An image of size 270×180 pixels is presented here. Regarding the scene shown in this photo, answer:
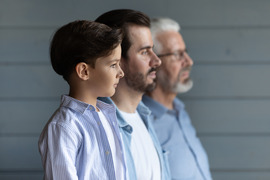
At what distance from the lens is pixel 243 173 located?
7.55 ft

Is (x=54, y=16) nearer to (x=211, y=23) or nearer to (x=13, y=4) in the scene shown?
(x=13, y=4)

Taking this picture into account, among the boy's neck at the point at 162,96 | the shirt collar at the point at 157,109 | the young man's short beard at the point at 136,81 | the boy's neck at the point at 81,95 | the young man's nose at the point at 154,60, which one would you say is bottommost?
the shirt collar at the point at 157,109

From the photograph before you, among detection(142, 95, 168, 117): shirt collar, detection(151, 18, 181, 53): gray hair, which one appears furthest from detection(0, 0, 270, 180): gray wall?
detection(142, 95, 168, 117): shirt collar

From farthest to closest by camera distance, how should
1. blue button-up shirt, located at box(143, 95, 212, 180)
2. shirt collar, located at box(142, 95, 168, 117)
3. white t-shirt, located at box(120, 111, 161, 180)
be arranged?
shirt collar, located at box(142, 95, 168, 117) → blue button-up shirt, located at box(143, 95, 212, 180) → white t-shirt, located at box(120, 111, 161, 180)

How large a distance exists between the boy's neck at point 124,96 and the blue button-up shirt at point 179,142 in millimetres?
396

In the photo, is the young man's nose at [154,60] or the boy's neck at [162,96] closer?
the young man's nose at [154,60]

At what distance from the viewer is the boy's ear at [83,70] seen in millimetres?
1188

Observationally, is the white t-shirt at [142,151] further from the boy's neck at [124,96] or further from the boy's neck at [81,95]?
the boy's neck at [81,95]

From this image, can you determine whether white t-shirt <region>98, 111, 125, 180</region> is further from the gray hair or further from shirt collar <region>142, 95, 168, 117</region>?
the gray hair

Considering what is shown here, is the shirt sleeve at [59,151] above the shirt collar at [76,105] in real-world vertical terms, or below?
below

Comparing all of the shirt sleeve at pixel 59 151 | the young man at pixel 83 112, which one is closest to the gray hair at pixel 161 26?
the young man at pixel 83 112

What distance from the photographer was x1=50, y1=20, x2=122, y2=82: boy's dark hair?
1163mm

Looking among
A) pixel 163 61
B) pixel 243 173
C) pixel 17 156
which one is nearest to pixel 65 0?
pixel 163 61

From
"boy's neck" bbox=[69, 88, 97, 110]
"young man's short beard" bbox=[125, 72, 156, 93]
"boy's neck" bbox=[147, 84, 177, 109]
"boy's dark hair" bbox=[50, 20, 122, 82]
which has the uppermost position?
"boy's dark hair" bbox=[50, 20, 122, 82]
